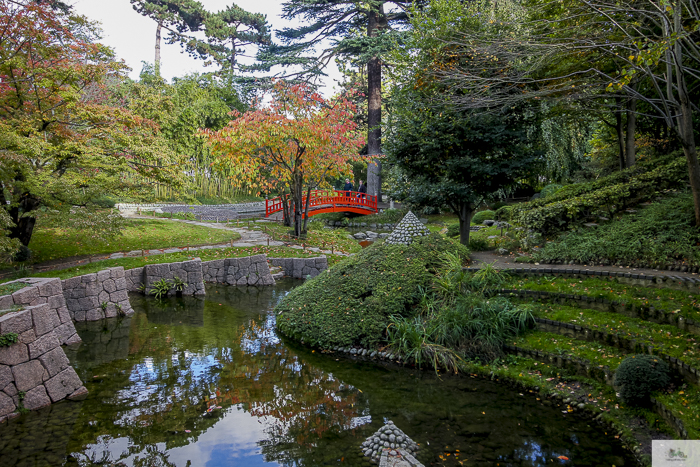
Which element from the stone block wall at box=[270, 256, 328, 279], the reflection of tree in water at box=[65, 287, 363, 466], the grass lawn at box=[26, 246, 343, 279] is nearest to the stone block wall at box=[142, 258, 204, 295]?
the grass lawn at box=[26, 246, 343, 279]

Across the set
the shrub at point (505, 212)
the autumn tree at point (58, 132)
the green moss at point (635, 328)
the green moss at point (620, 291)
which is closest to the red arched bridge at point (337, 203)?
the shrub at point (505, 212)

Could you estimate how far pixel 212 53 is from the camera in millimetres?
31281

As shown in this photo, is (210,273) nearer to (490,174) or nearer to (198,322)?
(198,322)

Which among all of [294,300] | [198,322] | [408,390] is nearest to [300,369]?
[408,390]

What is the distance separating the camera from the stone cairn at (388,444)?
4.22 m

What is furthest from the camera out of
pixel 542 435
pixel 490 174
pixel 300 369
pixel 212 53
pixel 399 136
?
pixel 212 53

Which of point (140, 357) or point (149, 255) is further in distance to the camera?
point (149, 255)

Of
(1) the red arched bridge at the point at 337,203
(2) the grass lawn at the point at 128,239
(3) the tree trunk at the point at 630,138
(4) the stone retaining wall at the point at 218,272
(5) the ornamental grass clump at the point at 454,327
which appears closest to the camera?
(5) the ornamental grass clump at the point at 454,327

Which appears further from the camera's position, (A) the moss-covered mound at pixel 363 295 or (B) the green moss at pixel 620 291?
(A) the moss-covered mound at pixel 363 295

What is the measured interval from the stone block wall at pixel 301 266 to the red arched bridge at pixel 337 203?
8164 mm

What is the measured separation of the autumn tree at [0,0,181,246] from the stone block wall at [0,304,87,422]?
431cm

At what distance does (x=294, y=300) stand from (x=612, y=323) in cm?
553

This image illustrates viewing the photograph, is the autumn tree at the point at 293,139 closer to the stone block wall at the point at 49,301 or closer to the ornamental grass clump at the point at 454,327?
the stone block wall at the point at 49,301

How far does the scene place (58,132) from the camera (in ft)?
32.5
